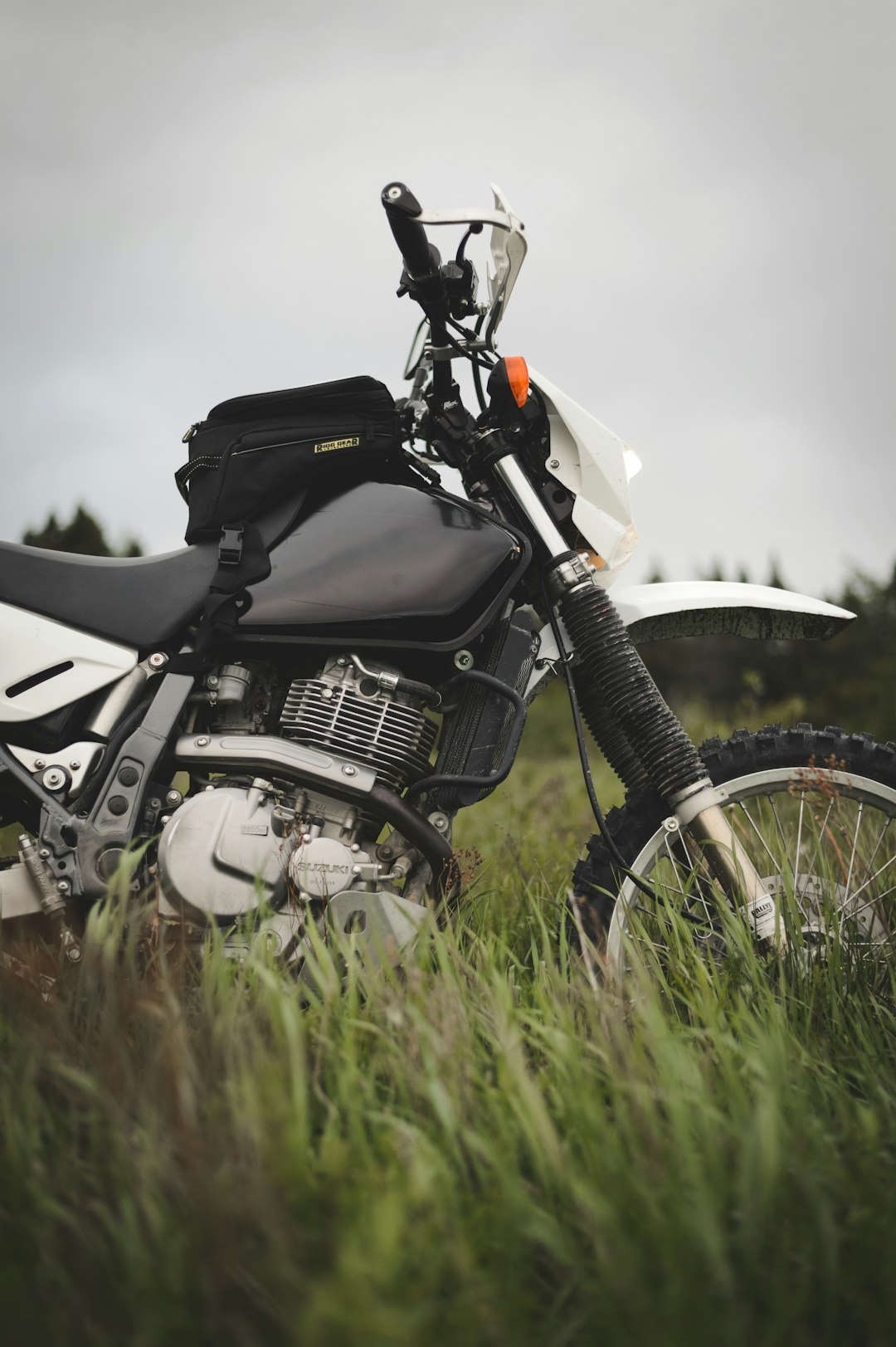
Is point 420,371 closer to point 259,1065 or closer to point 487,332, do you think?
point 487,332

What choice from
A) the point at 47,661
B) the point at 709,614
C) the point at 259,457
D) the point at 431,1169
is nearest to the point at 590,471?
the point at 709,614

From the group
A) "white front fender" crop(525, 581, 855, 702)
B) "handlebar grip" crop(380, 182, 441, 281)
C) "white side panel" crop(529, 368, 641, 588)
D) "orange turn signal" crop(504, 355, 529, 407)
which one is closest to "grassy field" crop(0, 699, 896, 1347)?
"white front fender" crop(525, 581, 855, 702)

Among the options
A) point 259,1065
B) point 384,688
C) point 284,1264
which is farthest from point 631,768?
point 284,1264

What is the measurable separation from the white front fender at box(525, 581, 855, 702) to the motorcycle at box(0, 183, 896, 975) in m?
0.01

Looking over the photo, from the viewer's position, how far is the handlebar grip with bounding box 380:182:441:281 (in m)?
1.98

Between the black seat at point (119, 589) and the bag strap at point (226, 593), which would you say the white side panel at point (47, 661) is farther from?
the bag strap at point (226, 593)

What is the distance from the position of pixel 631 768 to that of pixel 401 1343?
157cm

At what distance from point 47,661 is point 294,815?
2.12ft

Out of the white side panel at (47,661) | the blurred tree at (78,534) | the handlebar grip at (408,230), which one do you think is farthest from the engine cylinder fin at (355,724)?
the blurred tree at (78,534)

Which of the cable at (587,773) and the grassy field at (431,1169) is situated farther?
the cable at (587,773)

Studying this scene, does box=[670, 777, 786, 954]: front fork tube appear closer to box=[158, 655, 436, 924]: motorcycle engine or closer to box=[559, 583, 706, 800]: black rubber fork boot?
box=[559, 583, 706, 800]: black rubber fork boot

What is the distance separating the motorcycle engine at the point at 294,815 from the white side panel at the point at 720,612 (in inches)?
24.7

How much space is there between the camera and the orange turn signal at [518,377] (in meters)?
2.14

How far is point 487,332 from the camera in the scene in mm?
2221
